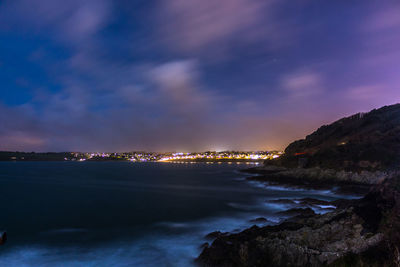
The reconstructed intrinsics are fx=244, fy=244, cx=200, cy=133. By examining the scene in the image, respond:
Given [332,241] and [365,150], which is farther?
[365,150]

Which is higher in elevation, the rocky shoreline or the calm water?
the rocky shoreline

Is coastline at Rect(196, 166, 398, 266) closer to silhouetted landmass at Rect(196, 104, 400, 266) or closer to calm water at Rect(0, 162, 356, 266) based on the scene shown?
silhouetted landmass at Rect(196, 104, 400, 266)

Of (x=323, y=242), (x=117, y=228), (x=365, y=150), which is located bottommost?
(x=117, y=228)

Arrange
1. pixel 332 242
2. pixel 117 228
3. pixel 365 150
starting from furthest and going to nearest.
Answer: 1. pixel 365 150
2. pixel 117 228
3. pixel 332 242

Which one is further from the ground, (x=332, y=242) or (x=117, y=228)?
(x=332, y=242)

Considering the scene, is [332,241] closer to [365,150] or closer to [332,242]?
[332,242]

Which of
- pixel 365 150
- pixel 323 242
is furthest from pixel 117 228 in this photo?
pixel 365 150

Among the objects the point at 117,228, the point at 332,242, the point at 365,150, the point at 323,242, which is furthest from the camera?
the point at 365,150

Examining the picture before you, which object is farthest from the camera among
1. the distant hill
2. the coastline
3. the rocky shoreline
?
the distant hill

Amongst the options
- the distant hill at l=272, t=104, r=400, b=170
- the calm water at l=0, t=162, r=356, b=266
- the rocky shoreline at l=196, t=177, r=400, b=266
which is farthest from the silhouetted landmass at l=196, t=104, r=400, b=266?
the distant hill at l=272, t=104, r=400, b=170

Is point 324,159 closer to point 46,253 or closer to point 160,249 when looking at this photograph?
point 160,249

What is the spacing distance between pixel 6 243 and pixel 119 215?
910cm

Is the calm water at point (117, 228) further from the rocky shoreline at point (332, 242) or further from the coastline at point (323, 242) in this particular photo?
the rocky shoreline at point (332, 242)

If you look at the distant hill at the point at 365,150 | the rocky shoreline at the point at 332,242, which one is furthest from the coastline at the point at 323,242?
the distant hill at the point at 365,150
